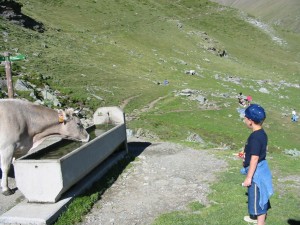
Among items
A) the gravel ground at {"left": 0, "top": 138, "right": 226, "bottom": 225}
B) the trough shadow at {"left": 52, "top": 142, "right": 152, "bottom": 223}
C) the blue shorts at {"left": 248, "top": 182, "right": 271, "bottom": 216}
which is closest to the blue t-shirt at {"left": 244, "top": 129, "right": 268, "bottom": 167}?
the blue shorts at {"left": 248, "top": 182, "right": 271, "bottom": 216}

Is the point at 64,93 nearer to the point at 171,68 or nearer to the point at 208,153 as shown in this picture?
the point at 208,153

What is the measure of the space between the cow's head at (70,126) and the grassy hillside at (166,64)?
7.17m

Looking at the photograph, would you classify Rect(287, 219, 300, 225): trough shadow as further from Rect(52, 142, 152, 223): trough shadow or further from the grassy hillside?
Rect(52, 142, 152, 223): trough shadow

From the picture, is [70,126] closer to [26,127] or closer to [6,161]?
[26,127]

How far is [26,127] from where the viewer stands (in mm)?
12523

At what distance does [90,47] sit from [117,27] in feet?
69.7

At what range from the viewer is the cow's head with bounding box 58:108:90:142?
13366mm

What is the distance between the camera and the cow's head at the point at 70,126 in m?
13.4

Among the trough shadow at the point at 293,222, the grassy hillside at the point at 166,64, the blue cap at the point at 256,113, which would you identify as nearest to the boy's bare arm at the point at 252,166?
the blue cap at the point at 256,113

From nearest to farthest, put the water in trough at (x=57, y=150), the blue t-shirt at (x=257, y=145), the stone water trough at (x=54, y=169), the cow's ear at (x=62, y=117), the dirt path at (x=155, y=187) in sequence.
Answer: the blue t-shirt at (x=257, y=145), the stone water trough at (x=54, y=169), the dirt path at (x=155, y=187), the water in trough at (x=57, y=150), the cow's ear at (x=62, y=117)

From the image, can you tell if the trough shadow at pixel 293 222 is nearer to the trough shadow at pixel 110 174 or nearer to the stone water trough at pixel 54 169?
the trough shadow at pixel 110 174

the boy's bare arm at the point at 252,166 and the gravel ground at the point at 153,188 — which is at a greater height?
the boy's bare arm at the point at 252,166

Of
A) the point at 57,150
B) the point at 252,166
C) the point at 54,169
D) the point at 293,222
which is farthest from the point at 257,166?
the point at 57,150

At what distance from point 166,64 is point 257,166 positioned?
56.3m
